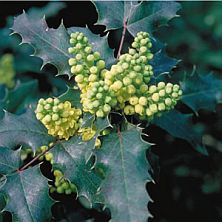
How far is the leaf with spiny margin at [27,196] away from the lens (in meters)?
1.88

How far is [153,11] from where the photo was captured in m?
2.26

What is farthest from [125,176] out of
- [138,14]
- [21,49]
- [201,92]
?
[21,49]

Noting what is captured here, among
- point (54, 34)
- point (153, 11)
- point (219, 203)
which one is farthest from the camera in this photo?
point (219, 203)

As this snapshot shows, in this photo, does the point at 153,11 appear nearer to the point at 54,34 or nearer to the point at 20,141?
the point at 54,34

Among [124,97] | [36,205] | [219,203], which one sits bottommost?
[219,203]

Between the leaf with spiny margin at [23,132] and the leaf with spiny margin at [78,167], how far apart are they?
0.25ft

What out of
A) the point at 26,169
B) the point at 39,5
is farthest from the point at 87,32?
the point at 39,5

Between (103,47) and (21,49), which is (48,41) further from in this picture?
(21,49)

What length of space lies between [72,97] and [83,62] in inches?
5.7

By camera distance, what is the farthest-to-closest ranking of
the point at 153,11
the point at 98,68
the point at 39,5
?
the point at 39,5
the point at 153,11
the point at 98,68

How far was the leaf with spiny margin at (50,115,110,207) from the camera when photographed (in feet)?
6.29

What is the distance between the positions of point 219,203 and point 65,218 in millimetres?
1222

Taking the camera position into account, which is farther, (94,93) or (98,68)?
(98,68)

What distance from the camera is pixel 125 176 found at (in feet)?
5.82
